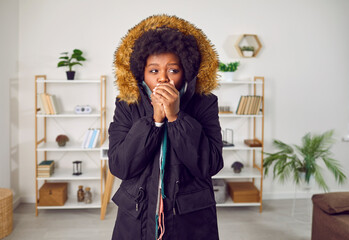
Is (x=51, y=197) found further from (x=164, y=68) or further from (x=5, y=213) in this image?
(x=164, y=68)

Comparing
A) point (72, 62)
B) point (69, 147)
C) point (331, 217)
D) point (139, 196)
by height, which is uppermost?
point (72, 62)

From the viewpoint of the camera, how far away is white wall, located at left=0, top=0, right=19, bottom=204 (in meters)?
3.57

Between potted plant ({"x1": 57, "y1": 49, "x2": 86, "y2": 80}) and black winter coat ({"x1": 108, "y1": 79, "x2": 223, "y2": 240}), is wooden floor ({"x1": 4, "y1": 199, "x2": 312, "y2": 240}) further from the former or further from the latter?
black winter coat ({"x1": 108, "y1": 79, "x2": 223, "y2": 240})

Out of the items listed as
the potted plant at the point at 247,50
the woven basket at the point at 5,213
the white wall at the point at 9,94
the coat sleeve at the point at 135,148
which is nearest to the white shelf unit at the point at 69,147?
the white wall at the point at 9,94

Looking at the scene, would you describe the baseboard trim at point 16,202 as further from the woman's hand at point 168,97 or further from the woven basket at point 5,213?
the woman's hand at point 168,97

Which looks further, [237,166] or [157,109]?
[237,166]


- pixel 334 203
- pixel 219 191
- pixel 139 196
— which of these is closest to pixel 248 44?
pixel 219 191

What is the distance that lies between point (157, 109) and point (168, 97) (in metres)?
0.07

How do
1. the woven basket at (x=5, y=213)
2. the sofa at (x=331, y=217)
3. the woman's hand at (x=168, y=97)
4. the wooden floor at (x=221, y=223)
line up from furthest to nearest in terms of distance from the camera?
1. the wooden floor at (x=221, y=223)
2. the woven basket at (x=5, y=213)
3. the sofa at (x=331, y=217)
4. the woman's hand at (x=168, y=97)

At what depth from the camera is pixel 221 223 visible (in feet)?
11.6

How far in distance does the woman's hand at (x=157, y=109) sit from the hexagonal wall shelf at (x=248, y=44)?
3.02m

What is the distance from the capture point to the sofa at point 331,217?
247 centimetres

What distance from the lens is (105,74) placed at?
3947 mm

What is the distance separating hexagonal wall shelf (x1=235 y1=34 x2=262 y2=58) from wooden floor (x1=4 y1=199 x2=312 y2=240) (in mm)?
1747
